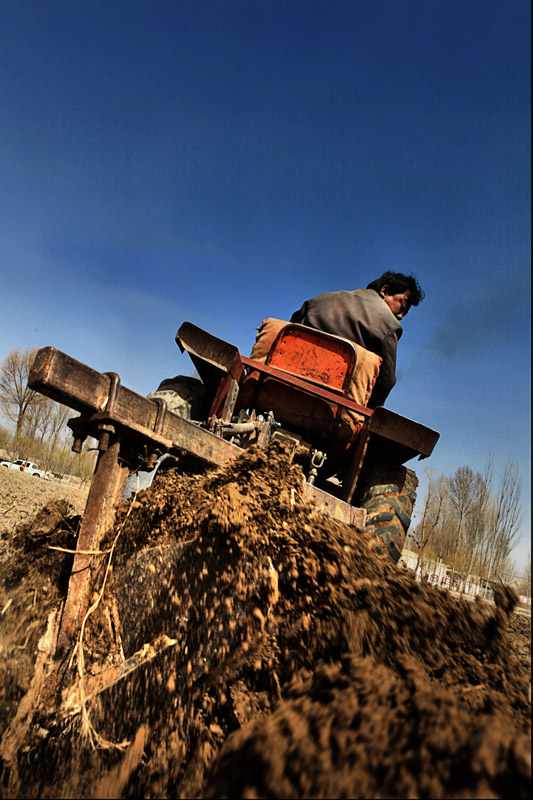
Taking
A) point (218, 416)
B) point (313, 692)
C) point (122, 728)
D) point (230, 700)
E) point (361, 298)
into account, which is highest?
point (361, 298)

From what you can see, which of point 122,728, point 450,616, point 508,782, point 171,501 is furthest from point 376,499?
point 508,782

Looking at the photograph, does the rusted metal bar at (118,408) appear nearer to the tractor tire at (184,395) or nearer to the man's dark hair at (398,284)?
the tractor tire at (184,395)

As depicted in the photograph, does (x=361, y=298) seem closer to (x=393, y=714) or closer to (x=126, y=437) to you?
(x=126, y=437)

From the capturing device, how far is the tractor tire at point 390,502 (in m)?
3.29

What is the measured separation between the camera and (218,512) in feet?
6.04

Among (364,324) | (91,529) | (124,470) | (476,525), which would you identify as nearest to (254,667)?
(91,529)

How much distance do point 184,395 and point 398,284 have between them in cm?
286

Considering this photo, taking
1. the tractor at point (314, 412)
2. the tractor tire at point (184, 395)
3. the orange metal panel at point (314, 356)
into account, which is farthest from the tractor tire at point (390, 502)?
the tractor tire at point (184, 395)

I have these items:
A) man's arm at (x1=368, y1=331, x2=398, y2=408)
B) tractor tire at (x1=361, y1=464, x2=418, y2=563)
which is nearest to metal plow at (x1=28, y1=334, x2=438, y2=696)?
tractor tire at (x1=361, y1=464, x2=418, y2=563)

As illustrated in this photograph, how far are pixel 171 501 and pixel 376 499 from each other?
186cm

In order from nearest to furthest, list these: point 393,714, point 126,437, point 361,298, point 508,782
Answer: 1. point 508,782
2. point 393,714
3. point 126,437
4. point 361,298

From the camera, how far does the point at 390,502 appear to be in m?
3.42

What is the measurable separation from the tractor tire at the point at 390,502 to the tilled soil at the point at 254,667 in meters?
1.32

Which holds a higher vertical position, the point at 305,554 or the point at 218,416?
the point at 218,416
